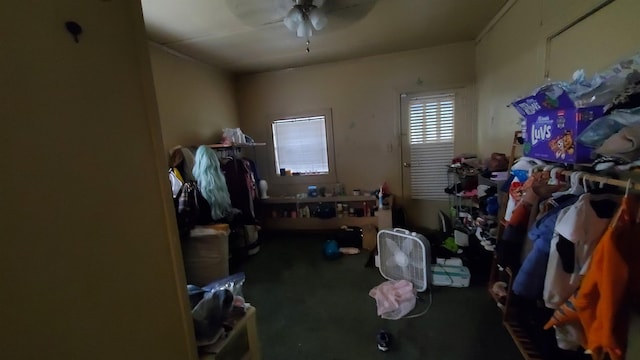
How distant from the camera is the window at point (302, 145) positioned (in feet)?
12.7

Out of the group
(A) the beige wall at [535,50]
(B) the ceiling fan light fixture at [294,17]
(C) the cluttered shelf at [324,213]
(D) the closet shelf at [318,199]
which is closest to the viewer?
(A) the beige wall at [535,50]

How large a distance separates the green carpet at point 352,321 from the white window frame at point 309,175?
4.68ft

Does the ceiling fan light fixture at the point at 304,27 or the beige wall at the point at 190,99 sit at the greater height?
the ceiling fan light fixture at the point at 304,27

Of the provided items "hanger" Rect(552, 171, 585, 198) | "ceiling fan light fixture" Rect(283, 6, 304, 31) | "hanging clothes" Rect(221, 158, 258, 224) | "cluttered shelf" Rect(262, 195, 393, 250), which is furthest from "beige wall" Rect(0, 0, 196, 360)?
"cluttered shelf" Rect(262, 195, 393, 250)

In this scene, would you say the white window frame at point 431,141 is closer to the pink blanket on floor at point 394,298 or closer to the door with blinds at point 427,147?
the door with blinds at point 427,147

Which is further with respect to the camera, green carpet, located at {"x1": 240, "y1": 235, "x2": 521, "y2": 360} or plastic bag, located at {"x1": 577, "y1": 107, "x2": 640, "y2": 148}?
green carpet, located at {"x1": 240, "y1": 235, "x2": 521, "y2": 360}

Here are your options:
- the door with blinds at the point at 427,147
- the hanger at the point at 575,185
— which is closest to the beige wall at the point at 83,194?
the hanger at the point at 575,185

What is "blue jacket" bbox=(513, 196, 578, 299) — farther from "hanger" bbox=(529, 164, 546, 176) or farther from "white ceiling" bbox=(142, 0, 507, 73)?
"white ceiling" bbox=(142, 0, 507, 73)

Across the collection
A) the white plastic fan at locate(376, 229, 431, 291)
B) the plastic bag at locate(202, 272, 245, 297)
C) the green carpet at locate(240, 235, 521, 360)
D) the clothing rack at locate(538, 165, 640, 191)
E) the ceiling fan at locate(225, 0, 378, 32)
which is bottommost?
the green carpet at locate(240, 235, 521, 360)

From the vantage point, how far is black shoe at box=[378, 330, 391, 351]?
1.73m

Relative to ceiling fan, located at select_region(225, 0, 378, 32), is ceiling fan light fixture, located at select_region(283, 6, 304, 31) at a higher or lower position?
lower

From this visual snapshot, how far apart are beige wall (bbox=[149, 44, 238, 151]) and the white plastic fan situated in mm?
2447

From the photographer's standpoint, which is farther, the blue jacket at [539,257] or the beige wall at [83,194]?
the blue jacket at [539,257]

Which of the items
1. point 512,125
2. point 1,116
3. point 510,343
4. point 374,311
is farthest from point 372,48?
point 1,116
